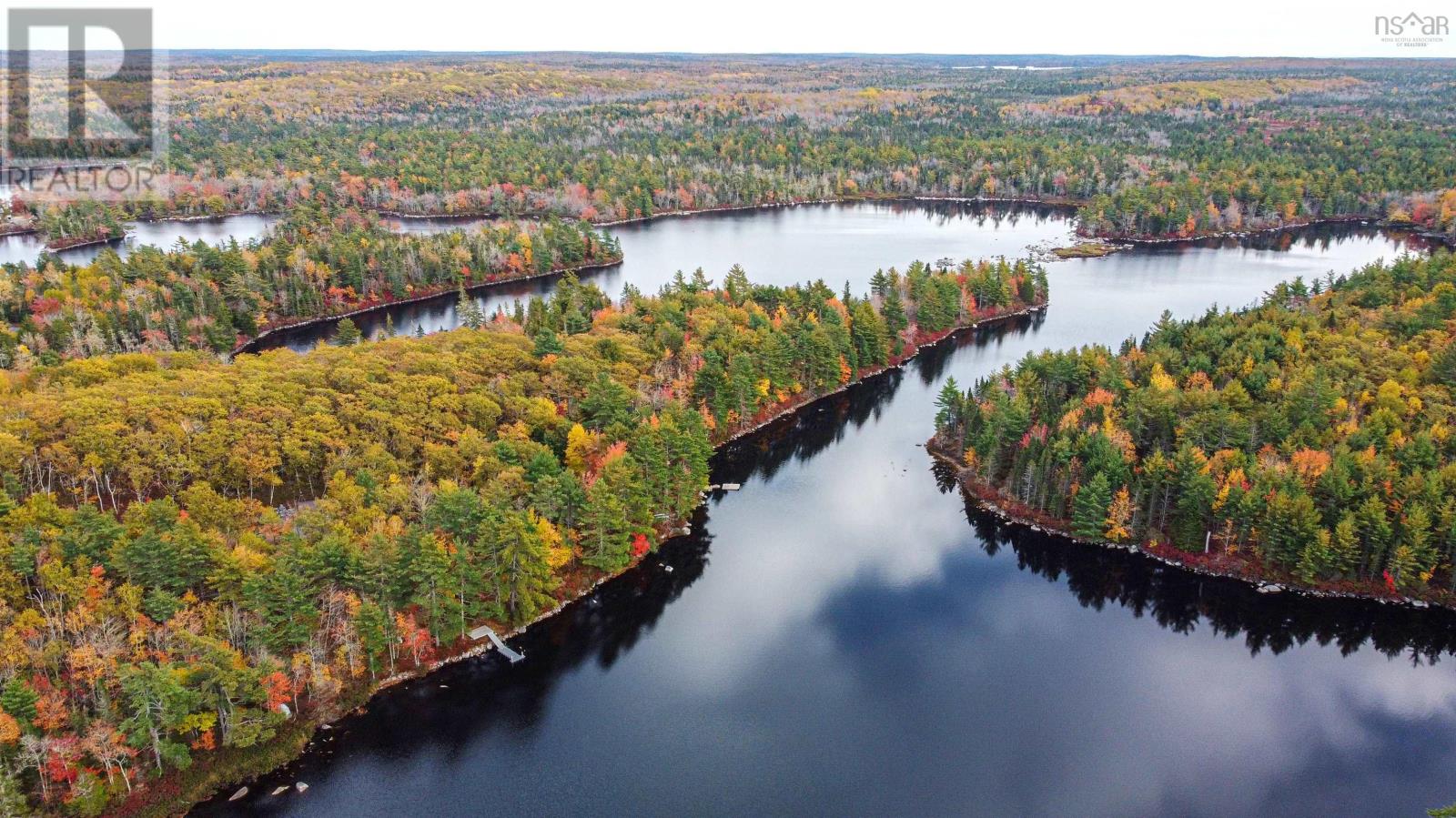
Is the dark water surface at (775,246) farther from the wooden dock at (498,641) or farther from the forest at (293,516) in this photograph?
the wooden dock at (498,641)

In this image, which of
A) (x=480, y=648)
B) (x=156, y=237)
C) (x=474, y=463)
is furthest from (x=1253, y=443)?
(x=156, y=237)

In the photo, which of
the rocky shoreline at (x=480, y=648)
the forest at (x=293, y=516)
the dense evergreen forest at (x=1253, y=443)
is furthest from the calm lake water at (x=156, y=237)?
the dense evergreen forest at (x=1253, y=443)

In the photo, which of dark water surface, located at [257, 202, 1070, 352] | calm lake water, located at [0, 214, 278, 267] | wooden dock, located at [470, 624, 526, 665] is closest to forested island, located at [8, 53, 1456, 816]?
wooden dock, located at [470, 624, 526, 665]

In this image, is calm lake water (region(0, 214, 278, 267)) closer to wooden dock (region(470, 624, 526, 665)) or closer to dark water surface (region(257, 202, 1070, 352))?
dark water surface (region(257, 202, 1070, 352))

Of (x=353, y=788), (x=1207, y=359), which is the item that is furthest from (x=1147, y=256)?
(x=353, y=788)

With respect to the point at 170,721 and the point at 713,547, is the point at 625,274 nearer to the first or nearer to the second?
the point at 713,547

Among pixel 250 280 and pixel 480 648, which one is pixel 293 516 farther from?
pixel 250 280
